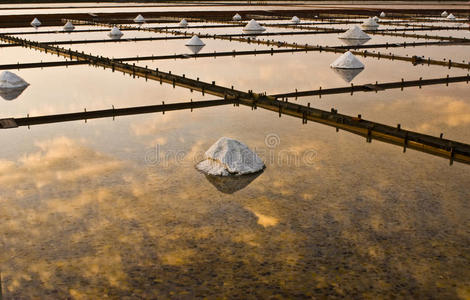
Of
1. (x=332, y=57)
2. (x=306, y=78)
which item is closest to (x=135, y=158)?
(x=306, y=78)

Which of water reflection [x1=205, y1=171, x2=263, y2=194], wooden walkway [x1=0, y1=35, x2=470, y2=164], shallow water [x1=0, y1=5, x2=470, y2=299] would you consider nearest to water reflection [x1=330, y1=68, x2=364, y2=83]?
wooden walkway [x1=0, y1=35, x2=470, y2=164]

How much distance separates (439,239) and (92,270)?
4.15 m

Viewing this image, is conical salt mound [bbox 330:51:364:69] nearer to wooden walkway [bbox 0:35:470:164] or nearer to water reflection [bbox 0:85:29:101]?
wooden walkway [bbox 0:35:470:164]

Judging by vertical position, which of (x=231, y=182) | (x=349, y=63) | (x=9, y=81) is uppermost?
(x=349, y=63)

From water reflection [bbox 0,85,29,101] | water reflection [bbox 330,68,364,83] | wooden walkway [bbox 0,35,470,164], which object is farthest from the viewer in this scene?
water reflection [bbox 330,68,364,83]

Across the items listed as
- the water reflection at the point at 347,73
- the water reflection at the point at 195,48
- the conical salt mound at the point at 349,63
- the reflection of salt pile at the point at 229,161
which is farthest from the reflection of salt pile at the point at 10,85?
the conical salt mound at the point at 349,63

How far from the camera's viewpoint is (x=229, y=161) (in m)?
8.86

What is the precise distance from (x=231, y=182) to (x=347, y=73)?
43.1 ft

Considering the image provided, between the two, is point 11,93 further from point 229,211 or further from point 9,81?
point 229,211

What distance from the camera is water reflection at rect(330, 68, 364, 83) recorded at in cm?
1909

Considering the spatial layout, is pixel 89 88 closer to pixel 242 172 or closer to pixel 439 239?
pixel 242 172

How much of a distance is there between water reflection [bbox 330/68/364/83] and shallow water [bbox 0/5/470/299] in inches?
213

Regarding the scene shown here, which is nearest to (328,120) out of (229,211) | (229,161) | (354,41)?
(229,161)

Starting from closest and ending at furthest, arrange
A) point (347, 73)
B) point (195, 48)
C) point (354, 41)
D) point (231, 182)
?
1. point (231, 182)
2. point (347, 73)
3. point (195, 48)
4. point (354, 41)
